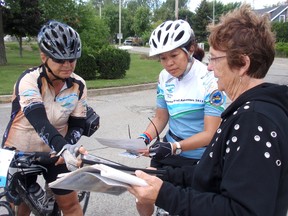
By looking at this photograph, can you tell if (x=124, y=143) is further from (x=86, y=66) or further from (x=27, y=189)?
(x=86, y=66)

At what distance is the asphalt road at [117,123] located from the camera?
4.34 meters

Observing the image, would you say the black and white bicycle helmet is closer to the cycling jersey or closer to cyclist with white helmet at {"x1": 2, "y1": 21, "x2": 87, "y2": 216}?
cyclist with white helmet at {"x1": 2, "y1": 21, "x2": 87, "y2": 216}

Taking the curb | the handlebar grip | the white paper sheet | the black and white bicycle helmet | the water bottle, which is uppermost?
the black and white bicycle helmet

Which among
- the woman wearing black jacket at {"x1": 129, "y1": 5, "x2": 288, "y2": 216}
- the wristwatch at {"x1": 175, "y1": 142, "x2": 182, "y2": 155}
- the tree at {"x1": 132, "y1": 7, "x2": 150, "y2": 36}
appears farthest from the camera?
the tree at {"x1": 132, "y1": 7, "x2": 150, "y2": 36}

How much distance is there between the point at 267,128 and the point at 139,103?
9901mm

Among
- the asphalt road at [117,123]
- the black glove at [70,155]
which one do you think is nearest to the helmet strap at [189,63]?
the asphalt road at [117,123]

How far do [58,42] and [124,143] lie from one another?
865 mm

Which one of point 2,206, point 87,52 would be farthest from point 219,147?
point 87,52

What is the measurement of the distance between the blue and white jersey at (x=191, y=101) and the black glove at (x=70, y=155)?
2.51 ft

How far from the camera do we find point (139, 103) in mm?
11211

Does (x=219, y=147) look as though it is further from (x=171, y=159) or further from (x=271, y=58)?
(x=171, y=159)

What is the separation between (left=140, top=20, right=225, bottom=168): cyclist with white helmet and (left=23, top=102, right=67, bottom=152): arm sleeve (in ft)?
2.05

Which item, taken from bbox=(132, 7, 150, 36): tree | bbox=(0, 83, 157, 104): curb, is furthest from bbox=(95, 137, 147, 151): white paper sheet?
bbox=(132, 7, 150, 36): tree

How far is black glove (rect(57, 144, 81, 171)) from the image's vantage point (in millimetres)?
2232
